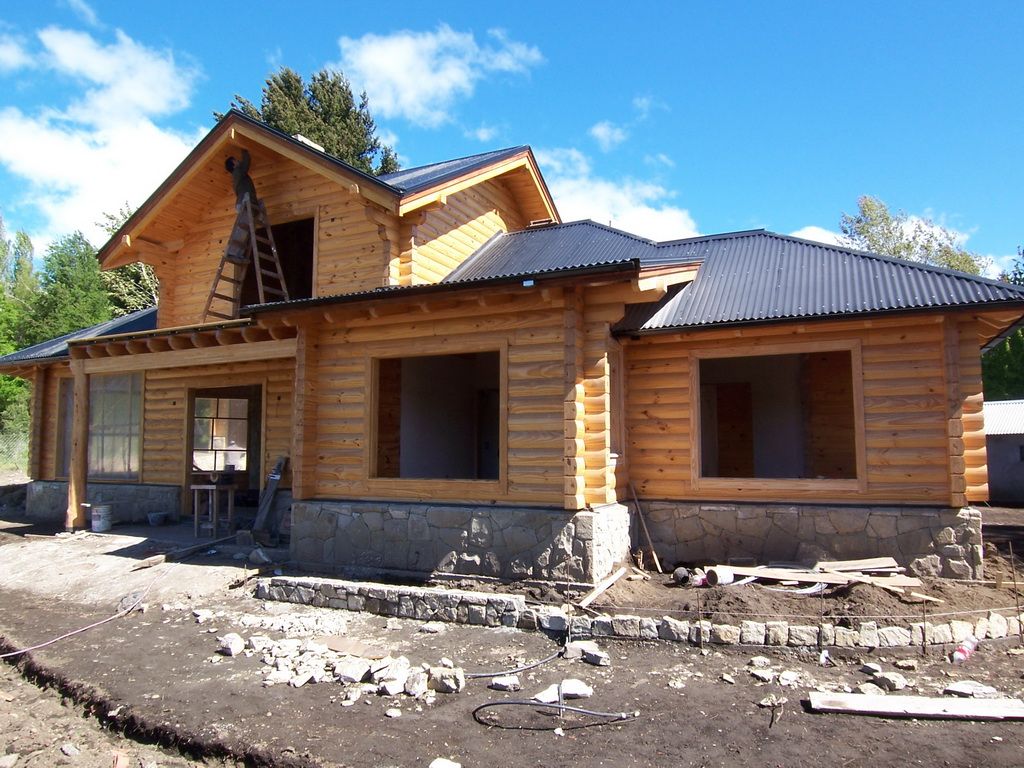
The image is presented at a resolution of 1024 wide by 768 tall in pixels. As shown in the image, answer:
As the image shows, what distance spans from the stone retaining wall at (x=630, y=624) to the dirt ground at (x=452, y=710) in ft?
0.45

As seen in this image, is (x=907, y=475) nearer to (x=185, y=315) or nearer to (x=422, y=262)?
(x=422, y=262)

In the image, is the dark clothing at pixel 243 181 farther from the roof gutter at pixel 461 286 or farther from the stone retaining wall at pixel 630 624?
the stone retaining wall at pixel 630 624

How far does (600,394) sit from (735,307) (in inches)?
96.2

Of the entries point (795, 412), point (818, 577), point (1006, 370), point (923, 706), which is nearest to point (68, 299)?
point (795, 412)

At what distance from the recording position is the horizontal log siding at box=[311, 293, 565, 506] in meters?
8.24

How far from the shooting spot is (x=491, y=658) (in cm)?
644

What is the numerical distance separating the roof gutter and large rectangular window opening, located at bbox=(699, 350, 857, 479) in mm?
5568

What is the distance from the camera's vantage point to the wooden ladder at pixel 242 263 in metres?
12.1

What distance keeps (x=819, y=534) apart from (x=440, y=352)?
17.2 ft

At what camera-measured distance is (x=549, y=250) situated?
11.9m

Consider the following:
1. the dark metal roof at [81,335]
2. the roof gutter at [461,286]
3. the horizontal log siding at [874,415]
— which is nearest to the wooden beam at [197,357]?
the roof gutter at [461,286]

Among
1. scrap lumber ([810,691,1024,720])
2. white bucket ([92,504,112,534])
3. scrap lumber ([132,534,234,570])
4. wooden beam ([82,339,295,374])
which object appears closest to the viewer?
scrap lumber ([810,691,1024,720])

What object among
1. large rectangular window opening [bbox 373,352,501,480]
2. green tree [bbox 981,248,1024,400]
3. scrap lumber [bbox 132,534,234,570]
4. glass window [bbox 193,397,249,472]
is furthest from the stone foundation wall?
green tree [bbox 981,248,1024,400]

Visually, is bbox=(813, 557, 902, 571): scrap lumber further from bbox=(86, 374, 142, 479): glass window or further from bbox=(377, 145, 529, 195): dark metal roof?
bbox=(86, 374, 142, 479): glass window
